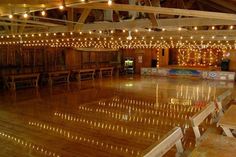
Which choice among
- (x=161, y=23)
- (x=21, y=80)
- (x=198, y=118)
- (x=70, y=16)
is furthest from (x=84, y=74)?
(x=198, y=118)

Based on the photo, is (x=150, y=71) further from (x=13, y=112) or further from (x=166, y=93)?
(x=13, y=112)

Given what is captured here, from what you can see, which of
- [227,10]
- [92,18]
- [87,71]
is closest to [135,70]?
[87,71]

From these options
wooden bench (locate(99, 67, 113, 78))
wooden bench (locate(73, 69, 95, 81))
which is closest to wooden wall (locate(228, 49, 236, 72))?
wooden bench (locate(99, 67, 113, 78))

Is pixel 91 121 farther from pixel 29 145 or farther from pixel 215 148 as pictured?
pixel 215 148

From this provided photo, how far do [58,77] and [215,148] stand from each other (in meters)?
12.0

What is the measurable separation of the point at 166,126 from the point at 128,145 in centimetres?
148

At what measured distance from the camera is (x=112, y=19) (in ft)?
22.1

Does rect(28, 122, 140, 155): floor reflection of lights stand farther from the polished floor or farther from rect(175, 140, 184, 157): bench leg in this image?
rect(175, 140, 184, 157): bench leg

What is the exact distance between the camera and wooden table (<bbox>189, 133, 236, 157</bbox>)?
94.2 inches

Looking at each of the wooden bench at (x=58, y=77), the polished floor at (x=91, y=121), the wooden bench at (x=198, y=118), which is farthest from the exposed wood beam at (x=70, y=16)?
the wooden bench at (x=58, y=77)

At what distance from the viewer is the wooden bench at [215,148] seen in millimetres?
2393

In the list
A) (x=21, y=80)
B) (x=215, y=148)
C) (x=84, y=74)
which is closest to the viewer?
(x=215, y=148)

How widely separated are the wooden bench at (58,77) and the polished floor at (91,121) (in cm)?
284

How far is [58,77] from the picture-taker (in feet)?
44.9
